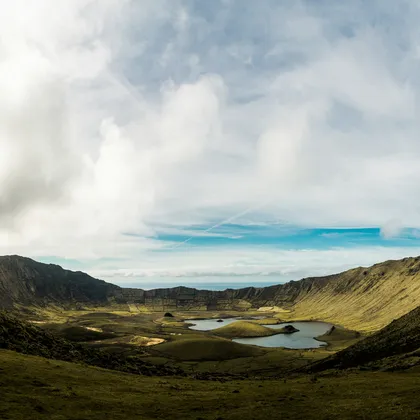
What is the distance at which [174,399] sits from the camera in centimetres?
5134

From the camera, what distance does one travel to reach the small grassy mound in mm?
181250

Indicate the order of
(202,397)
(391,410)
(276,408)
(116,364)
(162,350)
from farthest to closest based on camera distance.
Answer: (162,350), (116,364), (202,397), (276,408), (391,410)

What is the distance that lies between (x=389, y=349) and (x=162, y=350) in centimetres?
11639

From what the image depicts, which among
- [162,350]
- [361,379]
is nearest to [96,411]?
[361,379]

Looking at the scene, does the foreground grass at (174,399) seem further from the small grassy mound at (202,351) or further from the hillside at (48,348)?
the small grassy mound at (202,351)

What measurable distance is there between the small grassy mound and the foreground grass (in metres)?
125

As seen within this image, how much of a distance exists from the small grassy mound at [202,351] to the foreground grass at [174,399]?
125 m

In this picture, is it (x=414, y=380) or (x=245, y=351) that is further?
(x=245, y=351)

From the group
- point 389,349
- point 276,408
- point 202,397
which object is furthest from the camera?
point 389,349

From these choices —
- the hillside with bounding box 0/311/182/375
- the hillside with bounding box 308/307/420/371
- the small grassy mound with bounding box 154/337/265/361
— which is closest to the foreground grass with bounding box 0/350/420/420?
the hillside with bounding box 0/311/182/375

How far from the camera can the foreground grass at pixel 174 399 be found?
40375 millimetres

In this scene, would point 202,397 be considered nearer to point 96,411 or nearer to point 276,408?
point 276,408

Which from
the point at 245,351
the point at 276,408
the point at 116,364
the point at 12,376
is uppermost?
the point at 12,376

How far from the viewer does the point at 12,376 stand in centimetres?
4869
